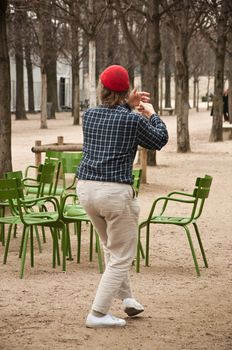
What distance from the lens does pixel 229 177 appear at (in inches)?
728

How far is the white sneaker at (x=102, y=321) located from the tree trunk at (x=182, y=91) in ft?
60.3

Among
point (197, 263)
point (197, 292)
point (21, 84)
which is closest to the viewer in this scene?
point (197, 292)

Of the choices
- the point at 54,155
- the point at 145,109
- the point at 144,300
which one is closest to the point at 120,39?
the point at 54,155

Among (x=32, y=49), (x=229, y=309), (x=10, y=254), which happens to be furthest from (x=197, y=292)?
(x=32, y=49)

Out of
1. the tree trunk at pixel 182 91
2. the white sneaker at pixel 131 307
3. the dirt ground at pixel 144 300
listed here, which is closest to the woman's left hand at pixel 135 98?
the white sneaker at pixel 131 307

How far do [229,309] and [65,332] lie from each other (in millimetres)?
1516

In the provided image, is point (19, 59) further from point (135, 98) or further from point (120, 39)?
point (135, 98)

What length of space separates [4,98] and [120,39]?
127 ft

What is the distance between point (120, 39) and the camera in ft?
167

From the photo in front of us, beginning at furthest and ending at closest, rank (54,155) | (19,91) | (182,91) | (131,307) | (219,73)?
(19,91), (219,73), (182,91), (54,155), (131,307)

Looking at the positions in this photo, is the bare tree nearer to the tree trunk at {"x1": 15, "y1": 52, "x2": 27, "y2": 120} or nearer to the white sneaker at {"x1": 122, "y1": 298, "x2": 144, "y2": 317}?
the tree trunk at {"x1": 15, "y1": 52, "x2": 27, "y2": 120}

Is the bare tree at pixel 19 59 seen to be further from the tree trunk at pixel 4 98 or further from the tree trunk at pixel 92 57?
the tree trunk at pixel 4 98

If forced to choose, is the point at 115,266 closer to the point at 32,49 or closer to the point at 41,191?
the point at 41,191

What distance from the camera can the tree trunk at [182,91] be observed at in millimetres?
24391
